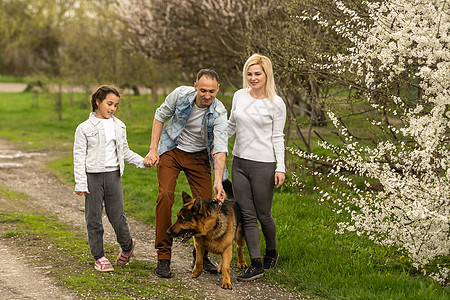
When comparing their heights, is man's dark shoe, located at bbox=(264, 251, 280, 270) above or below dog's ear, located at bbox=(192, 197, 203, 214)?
below

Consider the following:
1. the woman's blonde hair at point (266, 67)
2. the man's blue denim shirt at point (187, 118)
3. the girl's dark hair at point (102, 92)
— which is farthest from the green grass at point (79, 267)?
the woman's blonde hair at point (266, 67)

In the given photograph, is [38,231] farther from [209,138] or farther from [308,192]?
[308,192]

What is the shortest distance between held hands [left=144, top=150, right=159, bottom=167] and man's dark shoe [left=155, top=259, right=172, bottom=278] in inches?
41.8

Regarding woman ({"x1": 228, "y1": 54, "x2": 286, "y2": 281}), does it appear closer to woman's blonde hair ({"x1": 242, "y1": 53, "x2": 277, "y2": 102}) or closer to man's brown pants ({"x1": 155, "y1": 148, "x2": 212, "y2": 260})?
woman's blonde hair ({"x1": 242, "y1": 53, "x2": 277, "y2": 102})

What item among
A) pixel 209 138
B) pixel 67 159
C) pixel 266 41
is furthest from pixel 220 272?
pixel 67 159

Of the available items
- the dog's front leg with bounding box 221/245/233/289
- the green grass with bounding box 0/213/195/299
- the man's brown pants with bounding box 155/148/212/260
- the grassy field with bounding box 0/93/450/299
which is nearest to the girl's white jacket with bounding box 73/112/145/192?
the man's brown pants with bounding box 155/148/212/260

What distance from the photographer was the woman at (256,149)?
18.3 ft

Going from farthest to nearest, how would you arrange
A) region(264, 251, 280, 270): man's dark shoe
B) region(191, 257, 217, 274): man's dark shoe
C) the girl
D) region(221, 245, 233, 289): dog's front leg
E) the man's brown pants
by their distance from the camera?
region(264, 251, 280, 270): man's dark shoe < region(191, 257, 217, 274): man's dark shoe < the man's brown pants < the girl < region(221, 245, 233, 289): dog's front leg

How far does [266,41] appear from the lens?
9.42 metres

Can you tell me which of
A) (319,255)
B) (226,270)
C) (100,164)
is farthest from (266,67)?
(319,255)

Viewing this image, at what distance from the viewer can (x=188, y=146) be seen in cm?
Result: 573

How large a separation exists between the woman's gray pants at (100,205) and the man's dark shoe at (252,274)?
1.39 metres

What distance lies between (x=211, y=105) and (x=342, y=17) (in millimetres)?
3431

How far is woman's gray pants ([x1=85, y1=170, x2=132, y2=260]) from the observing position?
5.51m
